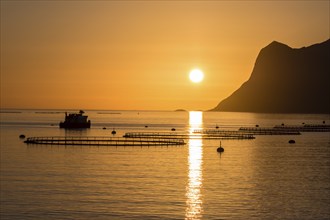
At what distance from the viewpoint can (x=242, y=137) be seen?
470 ft

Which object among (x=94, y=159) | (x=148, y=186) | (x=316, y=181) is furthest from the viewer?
(x=94, y=159)

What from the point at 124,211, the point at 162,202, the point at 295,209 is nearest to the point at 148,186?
the point at 162,202

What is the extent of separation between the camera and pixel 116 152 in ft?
323

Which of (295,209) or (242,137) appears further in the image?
(242,137)

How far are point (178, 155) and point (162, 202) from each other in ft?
151

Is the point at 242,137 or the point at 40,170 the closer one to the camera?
the point at 40,170

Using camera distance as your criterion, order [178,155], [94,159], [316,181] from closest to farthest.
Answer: [316,181], [94,159], [178,155]

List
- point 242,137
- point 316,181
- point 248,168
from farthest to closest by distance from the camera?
point 242,137 → point 248,168 → point 316,181

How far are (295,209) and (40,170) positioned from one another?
3602cm

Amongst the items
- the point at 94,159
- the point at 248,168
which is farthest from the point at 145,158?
the point at 248,168

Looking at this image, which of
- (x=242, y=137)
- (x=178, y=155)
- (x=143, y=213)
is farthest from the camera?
(x=242, y=137)

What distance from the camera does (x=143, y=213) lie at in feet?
145

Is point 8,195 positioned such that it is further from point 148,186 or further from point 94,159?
point 94,159

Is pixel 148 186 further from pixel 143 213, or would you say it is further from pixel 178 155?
pixel 178 155
